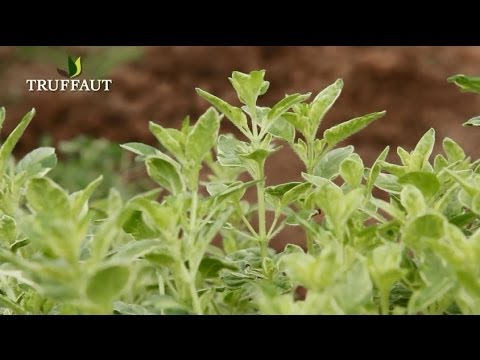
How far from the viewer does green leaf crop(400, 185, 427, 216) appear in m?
0.71

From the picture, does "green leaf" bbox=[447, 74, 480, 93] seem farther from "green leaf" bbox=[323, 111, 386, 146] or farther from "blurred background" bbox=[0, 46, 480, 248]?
"blurred background" bbox=[0, 46, 480, 248]

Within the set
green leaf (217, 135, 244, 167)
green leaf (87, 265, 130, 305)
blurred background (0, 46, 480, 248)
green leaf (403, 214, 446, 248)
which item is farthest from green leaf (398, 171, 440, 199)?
blurred background (0, 46, 480, 248)

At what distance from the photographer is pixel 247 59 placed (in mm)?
3863

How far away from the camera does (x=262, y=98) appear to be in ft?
12.3

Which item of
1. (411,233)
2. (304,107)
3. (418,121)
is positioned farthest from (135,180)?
(411,233)

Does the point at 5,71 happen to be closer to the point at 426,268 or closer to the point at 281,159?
the point at 281,159

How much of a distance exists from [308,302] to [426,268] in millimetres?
114

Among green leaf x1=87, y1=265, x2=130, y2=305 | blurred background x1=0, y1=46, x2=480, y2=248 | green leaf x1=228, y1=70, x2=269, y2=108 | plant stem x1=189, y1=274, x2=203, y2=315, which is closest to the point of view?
green leaf x1=87, y1=265, x2=130, y2=305

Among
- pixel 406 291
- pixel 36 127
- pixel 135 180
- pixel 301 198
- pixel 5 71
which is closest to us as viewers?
pixel 406 291

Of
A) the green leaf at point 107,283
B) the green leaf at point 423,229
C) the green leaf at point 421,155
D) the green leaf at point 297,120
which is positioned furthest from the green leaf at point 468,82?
the green leaf at point 107,283

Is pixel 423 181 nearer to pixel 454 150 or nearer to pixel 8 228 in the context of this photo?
pixel 454 150

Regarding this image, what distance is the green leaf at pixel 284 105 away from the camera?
2.75 ft

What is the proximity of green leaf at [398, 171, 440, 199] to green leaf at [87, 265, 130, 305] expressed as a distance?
0.32m

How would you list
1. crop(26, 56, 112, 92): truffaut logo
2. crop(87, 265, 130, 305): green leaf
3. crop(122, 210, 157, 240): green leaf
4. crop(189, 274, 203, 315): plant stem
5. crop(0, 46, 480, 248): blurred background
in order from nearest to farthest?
crop(87, 265, 130, 305): green leaf
crop(189, 274, 203, 315): plant stem
crop(122, 210, 157, 240): green leaf
crop(0, 46, 480, 248): blurred background
crop(26, 56, 112, 92): truffaut logo
